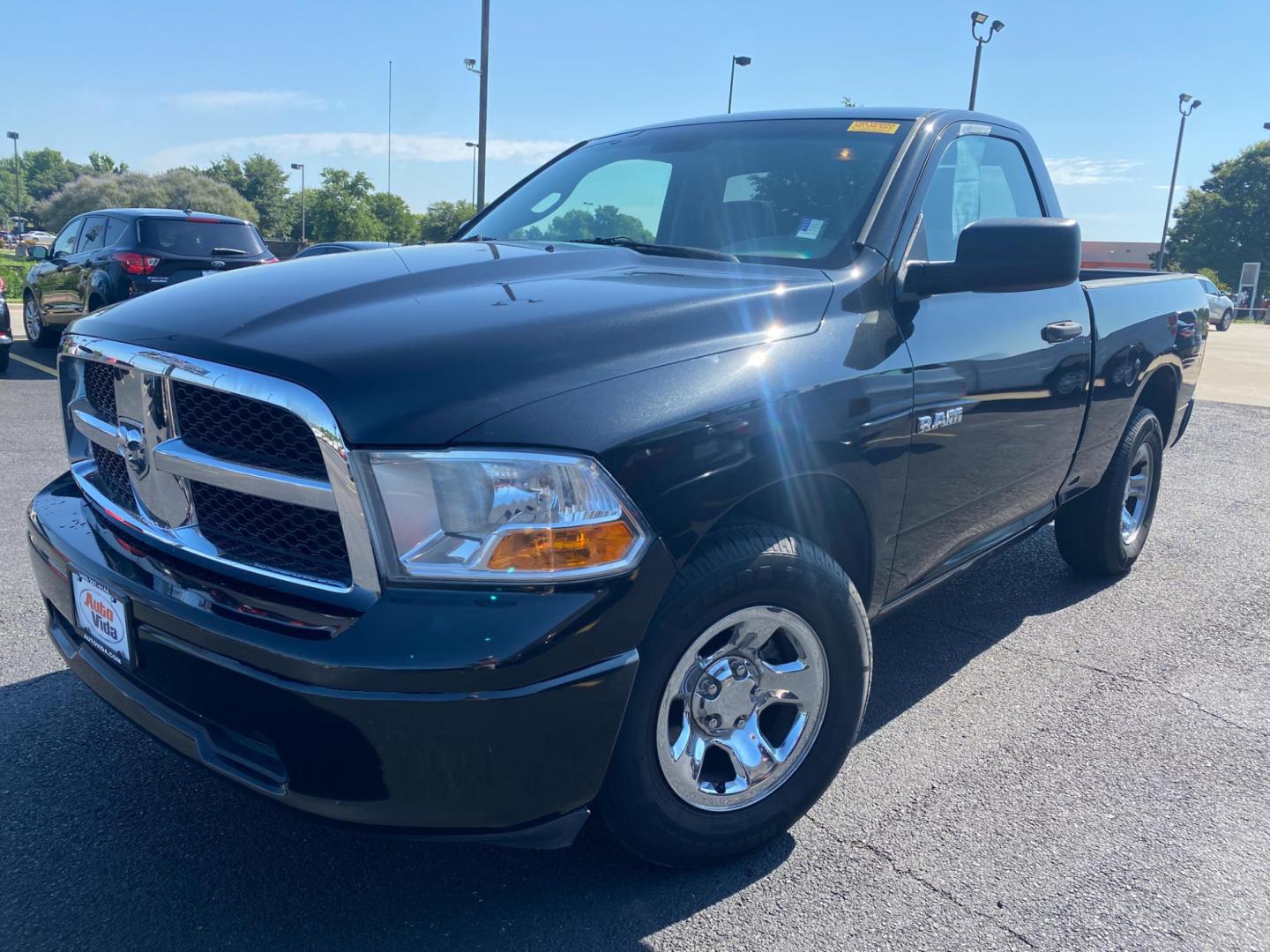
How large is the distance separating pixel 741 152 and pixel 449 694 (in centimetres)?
221

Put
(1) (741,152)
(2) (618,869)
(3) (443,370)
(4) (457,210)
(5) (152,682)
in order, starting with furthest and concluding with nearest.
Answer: (4) (457,210), (1) (741,152), (2) (618,869), (5) (152,682), (3) (443,370)

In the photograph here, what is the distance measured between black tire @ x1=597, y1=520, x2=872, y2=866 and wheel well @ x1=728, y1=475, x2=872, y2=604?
0.07 metres

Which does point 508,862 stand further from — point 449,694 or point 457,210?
point 457,210

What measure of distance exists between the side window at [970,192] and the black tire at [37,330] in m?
11.4

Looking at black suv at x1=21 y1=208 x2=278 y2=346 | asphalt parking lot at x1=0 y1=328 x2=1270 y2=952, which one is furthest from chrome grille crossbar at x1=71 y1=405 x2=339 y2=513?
black suv at x1=21 y1=208 x2=278 y2=346

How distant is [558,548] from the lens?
1.83m

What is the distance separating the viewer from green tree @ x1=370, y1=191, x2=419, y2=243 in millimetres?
90250

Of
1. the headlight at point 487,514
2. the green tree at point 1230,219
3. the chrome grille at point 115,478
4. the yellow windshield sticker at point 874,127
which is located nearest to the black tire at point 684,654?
the headlight at point 487,514

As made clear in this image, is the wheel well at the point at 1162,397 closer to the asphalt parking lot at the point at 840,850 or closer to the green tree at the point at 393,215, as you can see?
the asphalt parking lot at the point at 840,850

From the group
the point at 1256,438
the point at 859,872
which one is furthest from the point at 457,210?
the point at 859,872

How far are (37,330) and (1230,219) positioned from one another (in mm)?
71553

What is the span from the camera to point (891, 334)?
262 centimetres

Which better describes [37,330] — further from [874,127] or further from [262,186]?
[262,186]

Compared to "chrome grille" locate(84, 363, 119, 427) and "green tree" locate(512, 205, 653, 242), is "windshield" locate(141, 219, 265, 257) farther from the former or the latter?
"chrome grille" locate(84, 363, 119, 427)
